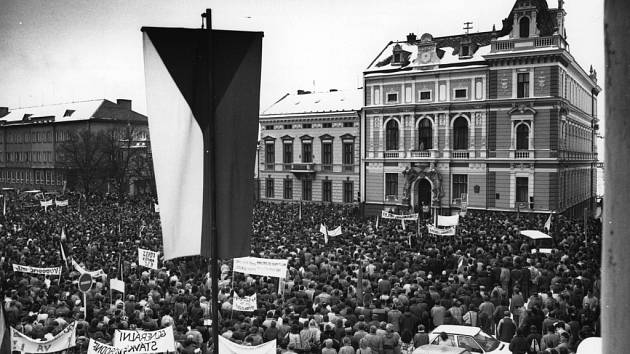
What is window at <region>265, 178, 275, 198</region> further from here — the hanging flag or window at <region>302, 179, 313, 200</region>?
the hanging flag

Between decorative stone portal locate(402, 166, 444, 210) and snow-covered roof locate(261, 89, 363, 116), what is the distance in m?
6.53

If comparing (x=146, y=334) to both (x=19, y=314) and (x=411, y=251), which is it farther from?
(x=411, y=251)

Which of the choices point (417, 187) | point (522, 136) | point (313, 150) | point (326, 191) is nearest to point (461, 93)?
point (522, 136)

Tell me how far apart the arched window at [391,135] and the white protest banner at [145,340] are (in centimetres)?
2925

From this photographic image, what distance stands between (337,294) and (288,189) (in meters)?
31.2

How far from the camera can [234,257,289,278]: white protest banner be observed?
41.9 feet

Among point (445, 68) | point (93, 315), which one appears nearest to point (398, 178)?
point (445, 68)

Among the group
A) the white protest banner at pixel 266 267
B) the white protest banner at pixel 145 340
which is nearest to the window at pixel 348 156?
the white protest banner at pixel 266 267

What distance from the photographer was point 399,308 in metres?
11.7

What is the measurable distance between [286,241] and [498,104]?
1745 cm

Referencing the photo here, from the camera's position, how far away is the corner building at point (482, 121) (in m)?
31.7

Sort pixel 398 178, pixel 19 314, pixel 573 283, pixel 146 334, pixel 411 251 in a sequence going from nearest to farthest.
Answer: pixel 146 334 → pixel 19 314 → pixel 573 283 → pixel 411 251 → pixel 398 178

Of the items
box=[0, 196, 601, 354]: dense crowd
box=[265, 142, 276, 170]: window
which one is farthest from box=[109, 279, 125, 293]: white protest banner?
box=[265, 142, 276, 170]: window

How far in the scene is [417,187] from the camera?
3628 centimetres
